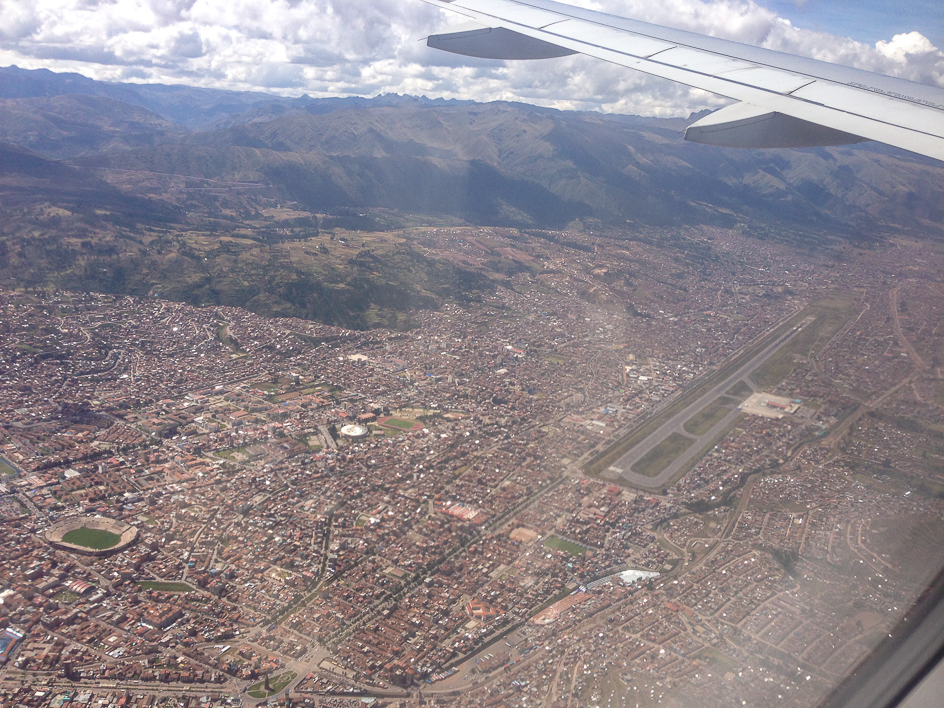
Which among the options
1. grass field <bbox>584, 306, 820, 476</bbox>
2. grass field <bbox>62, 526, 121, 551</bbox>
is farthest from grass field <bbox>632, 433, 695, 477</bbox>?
grass field <bbox>62, 526, 121, 551</bbox>

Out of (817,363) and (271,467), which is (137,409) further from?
(817,363)

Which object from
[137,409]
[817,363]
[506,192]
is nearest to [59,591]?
[137,409]

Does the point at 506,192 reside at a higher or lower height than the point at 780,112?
lower

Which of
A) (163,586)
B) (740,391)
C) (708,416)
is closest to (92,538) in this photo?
(163,586)

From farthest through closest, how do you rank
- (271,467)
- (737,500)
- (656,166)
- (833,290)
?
(656,166) < (833,290) < (271,467) < (737,500)

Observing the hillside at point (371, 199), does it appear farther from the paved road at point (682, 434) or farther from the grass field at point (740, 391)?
the grass field at point (740, 391)

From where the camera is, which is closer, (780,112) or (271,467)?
(780,112)

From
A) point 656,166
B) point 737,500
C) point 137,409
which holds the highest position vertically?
point 656,166
